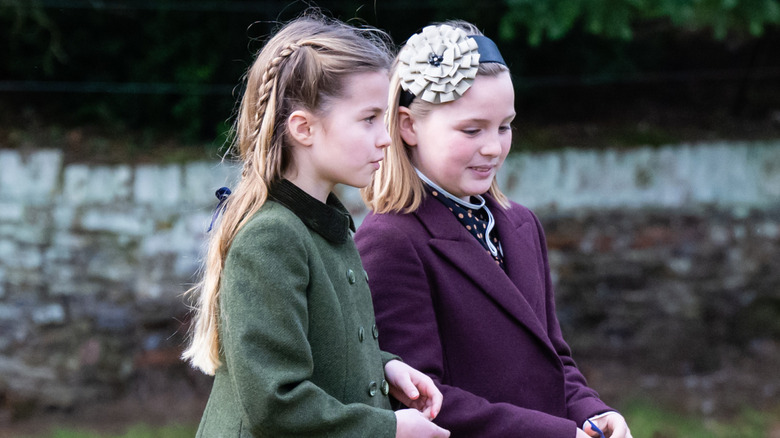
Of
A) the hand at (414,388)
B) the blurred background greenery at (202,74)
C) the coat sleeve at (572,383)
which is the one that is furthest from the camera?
the blurred background greenery at (202,74)

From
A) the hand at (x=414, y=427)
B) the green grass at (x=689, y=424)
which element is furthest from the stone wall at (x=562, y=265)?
the hand at (x=414, y=427)

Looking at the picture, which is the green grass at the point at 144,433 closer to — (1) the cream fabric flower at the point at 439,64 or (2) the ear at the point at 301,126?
(1) the cream fabric flower at the point at 439,64

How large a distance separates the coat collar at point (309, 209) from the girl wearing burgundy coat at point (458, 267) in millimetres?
242

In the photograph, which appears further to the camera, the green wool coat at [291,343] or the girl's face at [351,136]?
the girl's face at [351,136]

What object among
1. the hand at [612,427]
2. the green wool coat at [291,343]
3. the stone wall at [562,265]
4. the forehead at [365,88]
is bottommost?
the stone wall at [562,265]

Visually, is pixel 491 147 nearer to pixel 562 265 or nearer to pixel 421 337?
pixel 421 337

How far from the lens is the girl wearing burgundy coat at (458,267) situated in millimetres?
1892

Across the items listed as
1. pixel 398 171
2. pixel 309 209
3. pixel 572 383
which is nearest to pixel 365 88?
pixel 309 209

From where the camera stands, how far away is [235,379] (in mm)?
1518

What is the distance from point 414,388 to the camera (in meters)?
1.71

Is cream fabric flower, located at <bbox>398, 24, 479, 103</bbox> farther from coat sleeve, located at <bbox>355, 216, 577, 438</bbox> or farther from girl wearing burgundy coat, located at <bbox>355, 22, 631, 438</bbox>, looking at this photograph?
coat sleeve, located at <bbox>355, 216, 577, 438</bbox>

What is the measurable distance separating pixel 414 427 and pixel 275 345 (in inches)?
12.3

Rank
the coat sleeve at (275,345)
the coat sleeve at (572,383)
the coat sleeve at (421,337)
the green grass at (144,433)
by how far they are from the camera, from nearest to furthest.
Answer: the coat sleeve at (275,345) < the coat sleeve at (421,337) < the coat sleeve at (572,383) < the green grass at (144,433)

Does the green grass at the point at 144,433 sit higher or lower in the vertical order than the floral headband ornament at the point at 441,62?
lower
